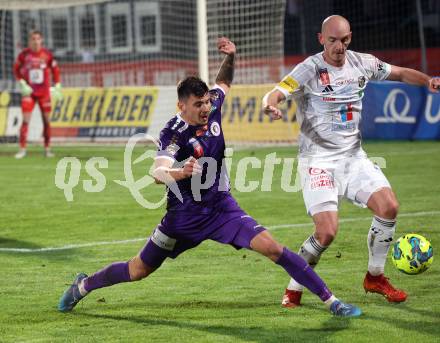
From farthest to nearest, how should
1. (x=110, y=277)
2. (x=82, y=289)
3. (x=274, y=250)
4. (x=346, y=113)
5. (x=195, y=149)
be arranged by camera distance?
(x=346, y=113)
(x=82, y=289)
(x=110, y=277)
(x=195, y=149)
(x=274, y=250)

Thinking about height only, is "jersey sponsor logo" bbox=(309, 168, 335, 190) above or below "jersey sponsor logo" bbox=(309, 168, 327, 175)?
below

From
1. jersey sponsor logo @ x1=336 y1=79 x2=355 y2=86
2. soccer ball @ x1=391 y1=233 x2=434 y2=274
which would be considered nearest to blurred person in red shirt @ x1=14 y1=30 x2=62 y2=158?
jersey sponsor logo @ x1=336 y1=79 x2=355 y2=86

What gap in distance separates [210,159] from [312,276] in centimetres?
117

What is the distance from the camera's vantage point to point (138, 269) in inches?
320

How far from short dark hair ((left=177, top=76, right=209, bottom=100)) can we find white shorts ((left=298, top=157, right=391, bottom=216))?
138cm

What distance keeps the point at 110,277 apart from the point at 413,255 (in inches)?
95.9

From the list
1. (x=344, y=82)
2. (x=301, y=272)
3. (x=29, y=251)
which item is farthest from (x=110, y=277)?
(x=29, y=251)

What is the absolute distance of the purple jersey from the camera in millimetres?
7801

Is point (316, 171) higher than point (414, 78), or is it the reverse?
point (414, 78)

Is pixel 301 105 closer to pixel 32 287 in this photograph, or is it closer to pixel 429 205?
pixel 32 287

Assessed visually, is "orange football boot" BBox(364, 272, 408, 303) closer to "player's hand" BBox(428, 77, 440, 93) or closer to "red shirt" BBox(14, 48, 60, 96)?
"player's hand" BBox(428, 77, 440, 93)

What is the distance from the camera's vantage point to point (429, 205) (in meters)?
14.2

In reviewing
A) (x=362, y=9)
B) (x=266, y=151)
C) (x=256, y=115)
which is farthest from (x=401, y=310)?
(x=362, y=9)

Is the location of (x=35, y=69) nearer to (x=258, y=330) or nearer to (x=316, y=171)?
(x=316, y=171)
